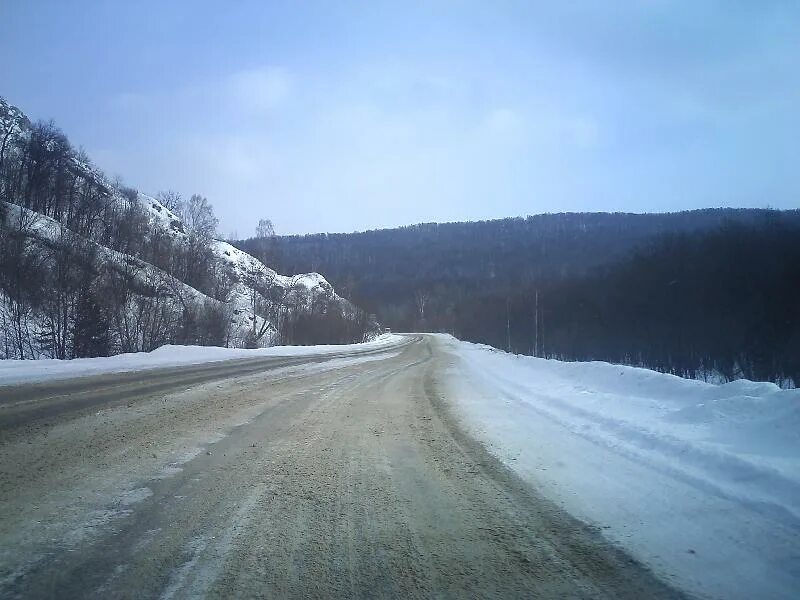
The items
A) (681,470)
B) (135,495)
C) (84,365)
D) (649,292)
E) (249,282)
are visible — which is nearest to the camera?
(135,495)

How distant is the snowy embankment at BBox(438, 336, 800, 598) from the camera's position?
3.66m

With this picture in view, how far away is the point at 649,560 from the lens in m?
3.67

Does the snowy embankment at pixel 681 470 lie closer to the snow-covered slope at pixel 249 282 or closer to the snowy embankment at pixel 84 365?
the snowy embankment at pixel 84 365

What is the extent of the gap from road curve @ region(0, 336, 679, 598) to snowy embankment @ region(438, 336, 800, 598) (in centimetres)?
38

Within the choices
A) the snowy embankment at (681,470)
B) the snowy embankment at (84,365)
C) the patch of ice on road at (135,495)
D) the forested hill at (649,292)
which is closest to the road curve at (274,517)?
the patch of ice on road at (135,495)

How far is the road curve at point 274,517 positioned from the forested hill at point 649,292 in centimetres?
3517

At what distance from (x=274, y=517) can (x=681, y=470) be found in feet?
15.1

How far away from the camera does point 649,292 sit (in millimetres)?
48906

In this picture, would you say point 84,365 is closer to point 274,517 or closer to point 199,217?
point 274,517

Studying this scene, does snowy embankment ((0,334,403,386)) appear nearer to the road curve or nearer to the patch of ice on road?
the road curve

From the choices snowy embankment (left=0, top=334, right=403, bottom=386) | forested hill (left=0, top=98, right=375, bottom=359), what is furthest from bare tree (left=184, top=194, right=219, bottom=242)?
snowy embankment (left=0, top=334, right=403, bottom=386)

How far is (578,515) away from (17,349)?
1327 inches

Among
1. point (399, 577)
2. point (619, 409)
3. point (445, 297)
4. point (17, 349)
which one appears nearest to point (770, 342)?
point (619, 409)

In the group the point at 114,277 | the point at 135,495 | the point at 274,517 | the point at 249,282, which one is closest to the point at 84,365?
the point at 135,495
